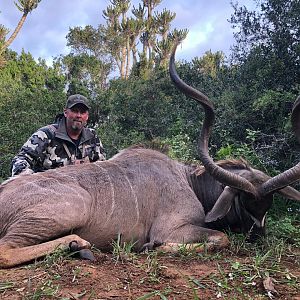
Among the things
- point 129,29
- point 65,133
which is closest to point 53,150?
point 65,133

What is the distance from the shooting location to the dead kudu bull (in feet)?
10.7

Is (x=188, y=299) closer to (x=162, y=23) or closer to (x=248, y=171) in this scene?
(x=248, y=171)

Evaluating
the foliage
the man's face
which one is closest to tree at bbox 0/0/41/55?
the foliage

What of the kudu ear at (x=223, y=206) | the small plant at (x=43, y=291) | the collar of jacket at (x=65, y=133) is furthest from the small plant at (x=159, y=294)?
the collar of jacket at (x=65, y=133)

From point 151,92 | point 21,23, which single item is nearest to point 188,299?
point 151,92

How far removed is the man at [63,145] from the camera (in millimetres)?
4512

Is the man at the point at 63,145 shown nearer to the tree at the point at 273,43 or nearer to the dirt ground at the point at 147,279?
the dirt ground at the point at 147,279

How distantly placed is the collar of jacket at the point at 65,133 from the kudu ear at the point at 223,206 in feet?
5.37

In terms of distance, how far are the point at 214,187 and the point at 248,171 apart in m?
0.35

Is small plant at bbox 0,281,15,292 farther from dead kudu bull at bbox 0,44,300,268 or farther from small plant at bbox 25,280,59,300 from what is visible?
dead kudu bull at bbox 0,44,300,268

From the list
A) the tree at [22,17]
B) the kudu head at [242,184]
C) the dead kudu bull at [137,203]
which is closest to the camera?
the dead kudu bull at [137,203]

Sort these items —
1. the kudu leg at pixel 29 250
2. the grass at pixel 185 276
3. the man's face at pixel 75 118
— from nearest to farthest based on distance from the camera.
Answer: the grass at pixel 185 276 → the kudu leg at pixel 29 250 → the man's face at pixel 75 118

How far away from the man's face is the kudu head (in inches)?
53.5

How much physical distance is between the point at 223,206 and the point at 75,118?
1.81m
